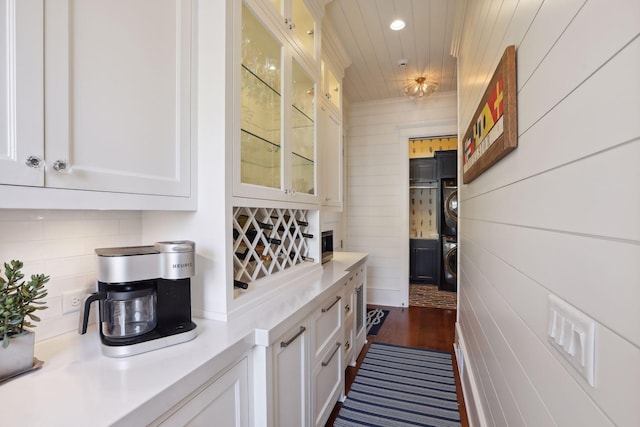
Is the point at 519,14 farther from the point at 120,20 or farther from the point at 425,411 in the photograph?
the point at 425,411

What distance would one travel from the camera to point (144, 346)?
3.26 ft

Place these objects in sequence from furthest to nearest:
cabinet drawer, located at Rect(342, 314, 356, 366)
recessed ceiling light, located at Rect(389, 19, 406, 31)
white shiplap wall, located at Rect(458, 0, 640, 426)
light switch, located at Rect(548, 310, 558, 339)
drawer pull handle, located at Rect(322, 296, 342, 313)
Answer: recessed ceiling light, located at Rect(389, 19, 406, 31) → cabinet drawer, located at Rect(342, 314, 356, 366) → drawer pull handle, located at Rect(322, 296, 342, 313) → light switch, located at Rect(548, 310, 558, 339) → white shiplap wall, located at Rect(458, 0, 640, 426)

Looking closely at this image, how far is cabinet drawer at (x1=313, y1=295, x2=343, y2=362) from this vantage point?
1710mm

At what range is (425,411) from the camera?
2.12 metres

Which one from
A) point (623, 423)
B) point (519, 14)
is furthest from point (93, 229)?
point (519, 14)

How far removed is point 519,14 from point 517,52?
0.40ft

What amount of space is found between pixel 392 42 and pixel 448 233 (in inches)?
133

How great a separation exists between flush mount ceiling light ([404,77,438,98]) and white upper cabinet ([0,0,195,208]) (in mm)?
3099

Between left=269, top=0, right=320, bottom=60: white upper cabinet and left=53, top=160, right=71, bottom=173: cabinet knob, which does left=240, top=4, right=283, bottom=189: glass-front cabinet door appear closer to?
left=269, top=0, right=320, bottom=60: white upper cabinet

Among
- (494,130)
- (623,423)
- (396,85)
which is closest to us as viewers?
(623,423)

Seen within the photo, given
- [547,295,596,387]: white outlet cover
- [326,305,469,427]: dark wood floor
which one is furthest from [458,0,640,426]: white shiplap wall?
[326,305,469,427]: dark wood floor

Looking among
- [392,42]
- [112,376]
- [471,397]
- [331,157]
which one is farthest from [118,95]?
[392,42]

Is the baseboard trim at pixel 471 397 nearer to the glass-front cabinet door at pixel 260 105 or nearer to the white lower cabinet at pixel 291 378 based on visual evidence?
the white lower cabinet at pixel 291 378

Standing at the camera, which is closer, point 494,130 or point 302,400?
point 494,130
